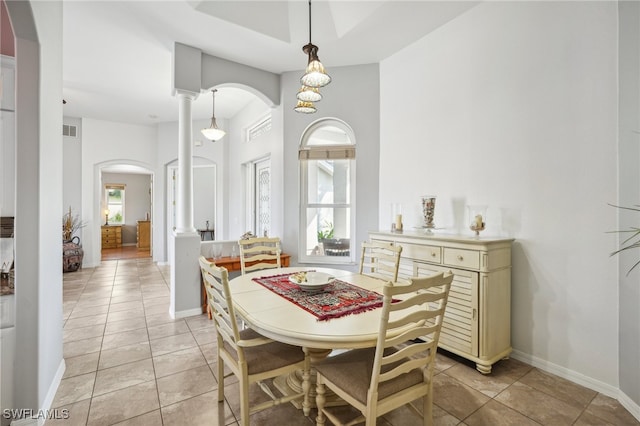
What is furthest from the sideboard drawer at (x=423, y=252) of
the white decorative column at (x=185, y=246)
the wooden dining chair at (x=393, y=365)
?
the white decorative column at (x=185, y=246)

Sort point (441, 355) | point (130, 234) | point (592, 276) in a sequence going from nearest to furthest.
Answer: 1. point (592, 276)
2. point (441, 355)
3. point (130, 234)

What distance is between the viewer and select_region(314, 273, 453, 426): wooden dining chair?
4.32ft

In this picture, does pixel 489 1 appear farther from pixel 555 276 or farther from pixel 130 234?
pixel 130 234

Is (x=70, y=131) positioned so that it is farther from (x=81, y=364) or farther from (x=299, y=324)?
(x=299, y=324)

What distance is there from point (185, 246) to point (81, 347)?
1.32 metres

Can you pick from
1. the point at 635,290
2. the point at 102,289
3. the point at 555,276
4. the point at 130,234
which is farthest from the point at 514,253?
the point at 130,234

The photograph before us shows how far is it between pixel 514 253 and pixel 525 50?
5.62 feet

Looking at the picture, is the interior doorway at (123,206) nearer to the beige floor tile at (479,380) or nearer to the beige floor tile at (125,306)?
the beige floor tile at (125,306)

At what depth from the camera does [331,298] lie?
6.31 ft

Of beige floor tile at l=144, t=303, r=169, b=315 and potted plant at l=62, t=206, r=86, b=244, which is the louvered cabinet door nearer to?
beige floor tile at l=144, t=303, r=169, b=315

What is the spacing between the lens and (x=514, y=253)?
261 cm

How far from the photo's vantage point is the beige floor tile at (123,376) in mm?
2191

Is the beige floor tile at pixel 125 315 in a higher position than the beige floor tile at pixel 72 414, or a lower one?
higher

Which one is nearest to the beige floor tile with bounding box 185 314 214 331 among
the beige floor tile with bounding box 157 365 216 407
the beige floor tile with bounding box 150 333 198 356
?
the beige floor tile with bounding box 150 333 198 356
